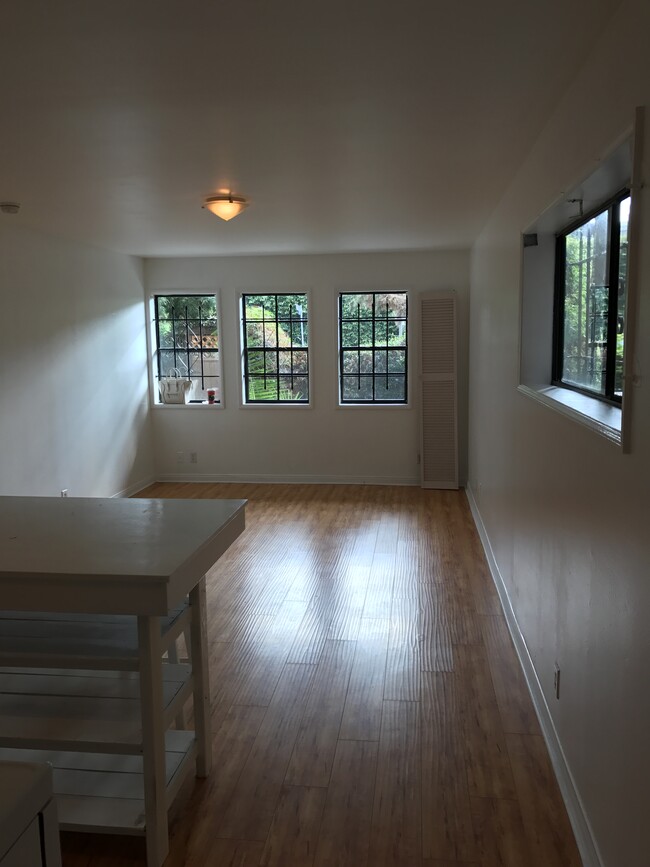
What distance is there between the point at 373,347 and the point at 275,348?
1.09 meters

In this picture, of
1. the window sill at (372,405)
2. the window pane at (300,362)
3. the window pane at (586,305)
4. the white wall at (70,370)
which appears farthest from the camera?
the window pane at (300,362)

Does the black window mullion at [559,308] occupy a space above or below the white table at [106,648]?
above

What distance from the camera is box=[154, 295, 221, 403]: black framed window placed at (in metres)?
7.63

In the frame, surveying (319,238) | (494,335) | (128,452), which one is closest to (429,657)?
(494,335)

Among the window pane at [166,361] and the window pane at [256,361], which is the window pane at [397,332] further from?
the window pane at [166,361]

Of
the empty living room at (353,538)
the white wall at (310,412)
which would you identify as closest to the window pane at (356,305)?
the white wall at (310,412)

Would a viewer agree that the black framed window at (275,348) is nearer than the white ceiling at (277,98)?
No

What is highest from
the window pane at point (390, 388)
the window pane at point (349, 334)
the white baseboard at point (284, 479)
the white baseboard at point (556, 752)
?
the window pane at point (349, 334)

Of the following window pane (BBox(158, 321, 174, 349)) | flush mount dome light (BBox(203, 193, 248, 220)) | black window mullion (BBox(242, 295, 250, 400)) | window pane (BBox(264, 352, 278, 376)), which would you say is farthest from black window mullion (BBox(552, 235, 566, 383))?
window pane (BBox(158, 321, 174, 349))

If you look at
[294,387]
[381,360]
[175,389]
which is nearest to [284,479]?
[294,387]

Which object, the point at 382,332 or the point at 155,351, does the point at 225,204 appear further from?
the point at 155,351

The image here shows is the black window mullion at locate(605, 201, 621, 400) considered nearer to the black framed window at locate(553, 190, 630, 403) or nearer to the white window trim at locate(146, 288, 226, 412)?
the black framed window at locate(553, 190, 630, 403)

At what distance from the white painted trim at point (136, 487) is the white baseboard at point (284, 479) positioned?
0.54ft

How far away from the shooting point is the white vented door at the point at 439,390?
7.08 meters
